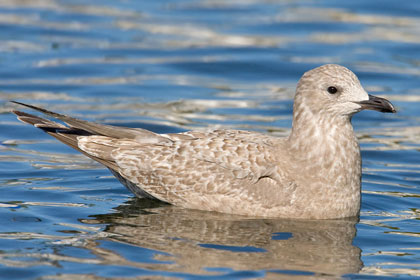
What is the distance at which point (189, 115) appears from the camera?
13789mm

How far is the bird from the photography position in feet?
29.5

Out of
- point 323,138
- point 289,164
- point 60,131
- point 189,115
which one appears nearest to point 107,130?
point 60,131

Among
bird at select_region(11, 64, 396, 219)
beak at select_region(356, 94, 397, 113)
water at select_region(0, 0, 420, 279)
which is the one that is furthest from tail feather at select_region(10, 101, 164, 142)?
beak at select_region(356, 94, 397, 113)

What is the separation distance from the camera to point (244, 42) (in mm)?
18156

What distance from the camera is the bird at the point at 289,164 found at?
8.98 m

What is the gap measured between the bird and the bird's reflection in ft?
0.50

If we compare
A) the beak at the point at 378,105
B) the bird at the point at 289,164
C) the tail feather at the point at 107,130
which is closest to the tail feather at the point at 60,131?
the tail feather at the point at 107,130

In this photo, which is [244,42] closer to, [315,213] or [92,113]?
[92,113]

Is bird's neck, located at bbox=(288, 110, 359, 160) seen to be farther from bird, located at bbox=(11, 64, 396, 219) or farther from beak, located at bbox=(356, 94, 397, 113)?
beak, located at bbox=(356, 94, 397, 113)

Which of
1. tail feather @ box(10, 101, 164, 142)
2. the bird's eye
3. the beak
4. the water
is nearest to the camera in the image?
the water

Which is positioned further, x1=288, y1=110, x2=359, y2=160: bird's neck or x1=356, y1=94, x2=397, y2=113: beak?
x1=288, y1=110, x2=359, y2=160: bird's neck

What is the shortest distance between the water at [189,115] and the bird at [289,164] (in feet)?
0.57

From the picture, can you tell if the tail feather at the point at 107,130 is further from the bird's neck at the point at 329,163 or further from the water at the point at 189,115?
the bird's neck at the point at 329,163

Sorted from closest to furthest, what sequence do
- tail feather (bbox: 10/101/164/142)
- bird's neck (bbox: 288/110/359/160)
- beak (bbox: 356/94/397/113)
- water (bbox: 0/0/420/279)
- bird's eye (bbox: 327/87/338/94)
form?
water (bbox: 0/0/420/279) < beak (bbox: 356/94/397/113) < bird's eye (bbox: 327/87/338/94) < bird's neck (bbox: 288/110/359/160) < tail feather (bbox: 10/101/164/142)
